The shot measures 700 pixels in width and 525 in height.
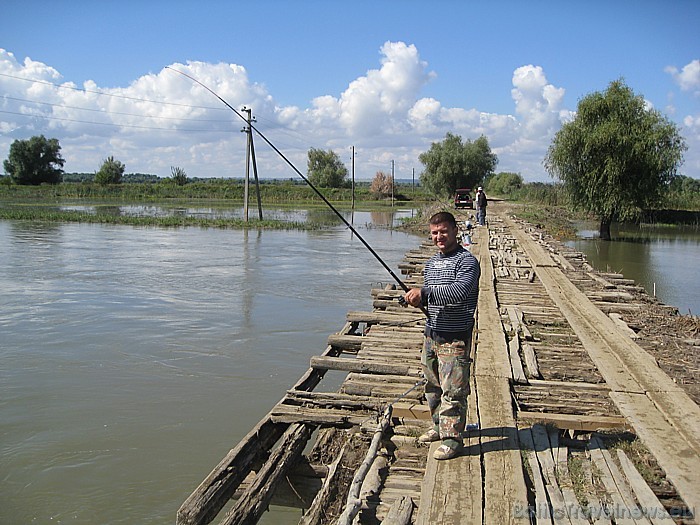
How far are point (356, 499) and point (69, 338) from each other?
863 cm

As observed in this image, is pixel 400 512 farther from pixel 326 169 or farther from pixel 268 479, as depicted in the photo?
pixel 326 169

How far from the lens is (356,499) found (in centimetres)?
340

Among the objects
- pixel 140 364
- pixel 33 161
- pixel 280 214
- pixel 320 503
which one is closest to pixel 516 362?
pixel 320 503

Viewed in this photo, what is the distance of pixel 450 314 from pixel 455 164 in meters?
60.9

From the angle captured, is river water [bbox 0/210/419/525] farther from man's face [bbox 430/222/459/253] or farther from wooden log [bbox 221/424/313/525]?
man's face [bbox 430/222/459/253]

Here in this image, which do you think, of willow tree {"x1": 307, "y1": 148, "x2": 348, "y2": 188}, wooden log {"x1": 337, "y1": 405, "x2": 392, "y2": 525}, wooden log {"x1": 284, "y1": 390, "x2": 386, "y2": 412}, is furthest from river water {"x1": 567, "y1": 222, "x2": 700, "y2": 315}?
willow tree {"x1": 307, "y1": 148, "x2": 348, "y2": 188}

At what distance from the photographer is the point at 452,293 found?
3918mm

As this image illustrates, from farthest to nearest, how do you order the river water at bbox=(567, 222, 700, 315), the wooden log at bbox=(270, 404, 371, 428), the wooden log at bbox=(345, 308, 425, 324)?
the river water at bbox=(567, 222, 700, 315) → the wooden log at bbox=(345, 308, 425, 324) → the wooden log at bbox=(270, 404, 371, 428)

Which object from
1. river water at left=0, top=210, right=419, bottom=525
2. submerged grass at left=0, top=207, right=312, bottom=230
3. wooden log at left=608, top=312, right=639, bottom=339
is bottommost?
river water at left=0, top=210, right=419, bottom=525

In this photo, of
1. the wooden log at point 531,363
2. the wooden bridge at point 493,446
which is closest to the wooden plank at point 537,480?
the wooden bridge at point 493,446

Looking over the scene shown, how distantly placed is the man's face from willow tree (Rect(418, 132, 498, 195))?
60.7 meters

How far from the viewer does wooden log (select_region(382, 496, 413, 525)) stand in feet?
10.7

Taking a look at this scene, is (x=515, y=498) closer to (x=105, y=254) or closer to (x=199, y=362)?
(x=199, y=362)

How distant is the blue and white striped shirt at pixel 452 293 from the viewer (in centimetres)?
392
